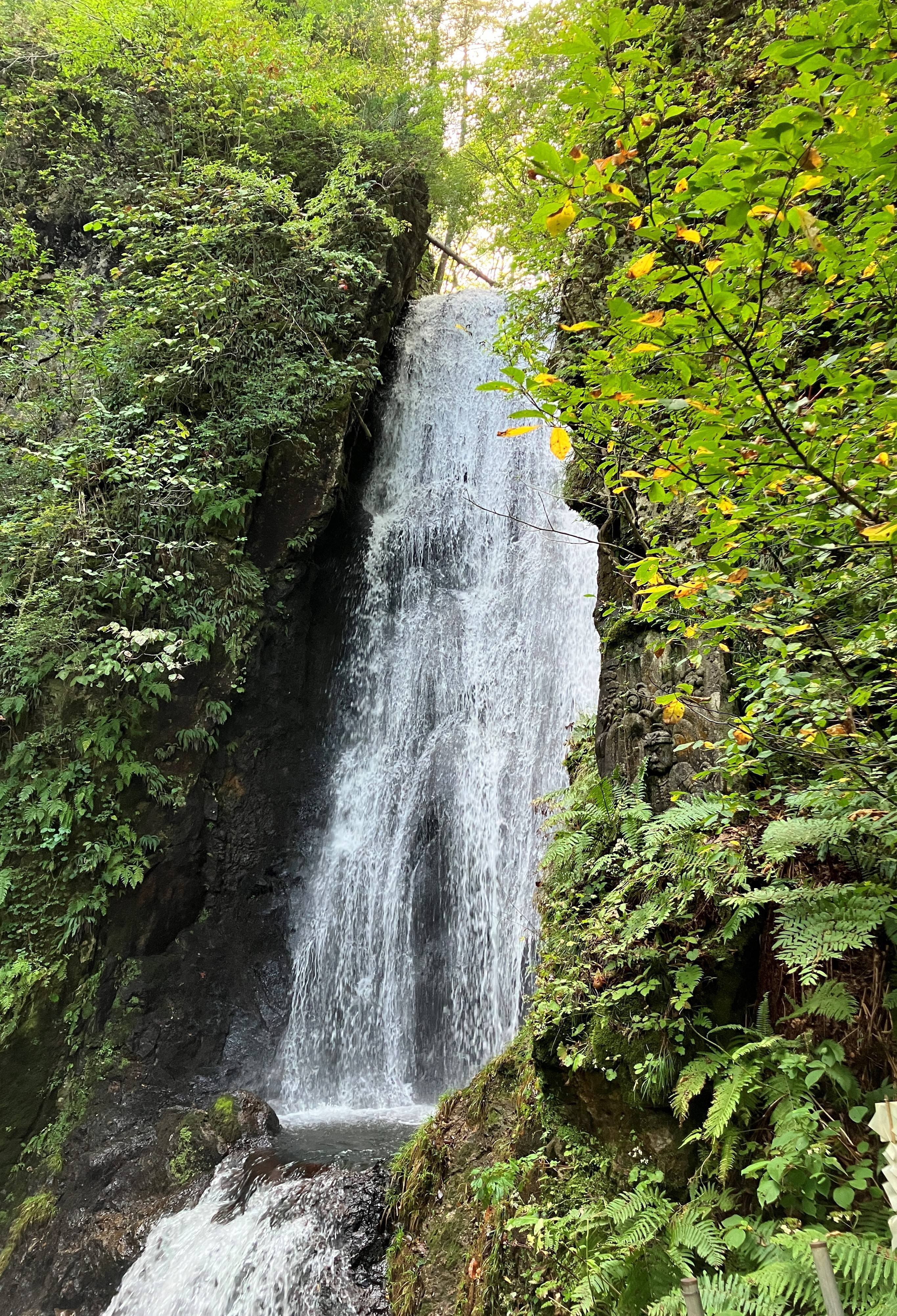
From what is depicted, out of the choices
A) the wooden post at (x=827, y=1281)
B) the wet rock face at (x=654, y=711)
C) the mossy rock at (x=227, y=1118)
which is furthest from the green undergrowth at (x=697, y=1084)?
the mossy rock at (x=227, y=1118)

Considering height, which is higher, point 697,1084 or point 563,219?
point 563,219

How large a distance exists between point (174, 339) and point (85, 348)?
126 cm

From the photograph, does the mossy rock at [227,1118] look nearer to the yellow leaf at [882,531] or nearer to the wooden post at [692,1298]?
the wooden post at [692,1298]

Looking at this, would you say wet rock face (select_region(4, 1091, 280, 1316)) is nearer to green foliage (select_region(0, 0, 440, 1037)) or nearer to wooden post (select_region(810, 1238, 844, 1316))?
green foliage (select_region(0, 0, 440, 1037))

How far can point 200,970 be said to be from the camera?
25.3ft

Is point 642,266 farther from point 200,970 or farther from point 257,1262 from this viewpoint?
point 200,970

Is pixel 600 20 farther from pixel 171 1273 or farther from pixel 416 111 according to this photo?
pixel 416 111

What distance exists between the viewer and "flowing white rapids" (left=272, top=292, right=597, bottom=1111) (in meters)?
7.41

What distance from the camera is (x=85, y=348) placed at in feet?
26.2

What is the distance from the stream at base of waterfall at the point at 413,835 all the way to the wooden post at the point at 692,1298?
14.0ft

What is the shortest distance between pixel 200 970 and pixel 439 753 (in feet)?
12.6

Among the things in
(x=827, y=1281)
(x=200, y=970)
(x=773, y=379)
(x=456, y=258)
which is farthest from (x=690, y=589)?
(x=456, y=258)

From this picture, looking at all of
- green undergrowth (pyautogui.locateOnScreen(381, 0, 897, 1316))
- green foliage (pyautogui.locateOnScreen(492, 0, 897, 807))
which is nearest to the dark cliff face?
green undergrowth (pyautogui.locateOnScreen(381, 0, 897, 1316))

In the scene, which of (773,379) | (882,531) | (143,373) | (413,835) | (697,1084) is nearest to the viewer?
(882,531)
